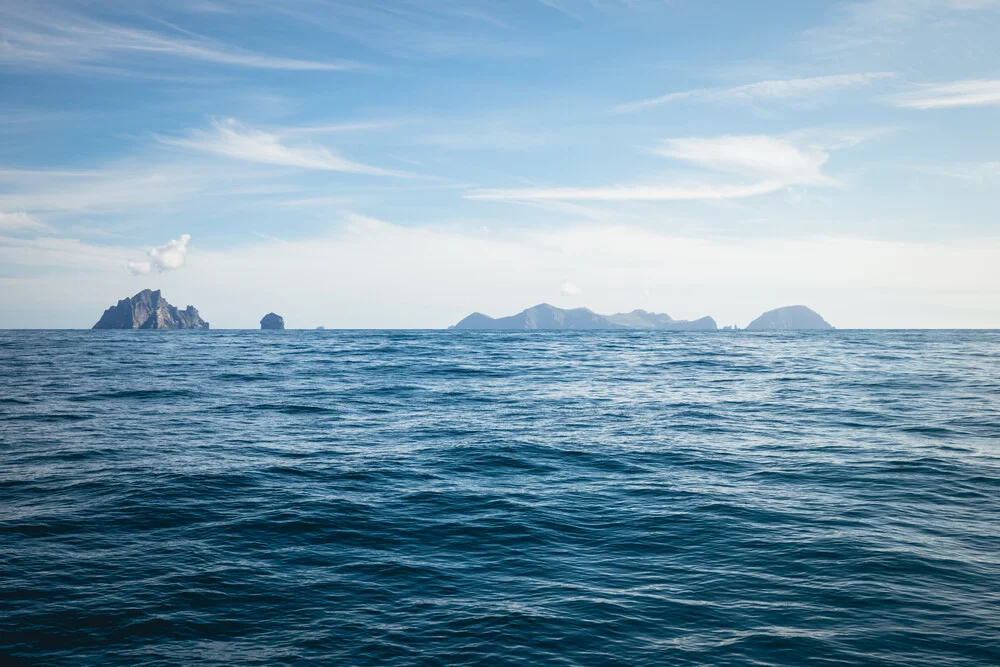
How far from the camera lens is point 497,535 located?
1502 cm

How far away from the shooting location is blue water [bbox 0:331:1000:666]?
10.2 meters

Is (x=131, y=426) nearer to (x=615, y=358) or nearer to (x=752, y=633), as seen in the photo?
(x=752, y=633)

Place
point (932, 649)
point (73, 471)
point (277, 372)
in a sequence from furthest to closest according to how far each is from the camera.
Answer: point (277, 372) → point (73, 471) → point (932, 649)

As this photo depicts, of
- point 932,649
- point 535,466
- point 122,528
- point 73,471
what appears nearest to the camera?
point 932,649

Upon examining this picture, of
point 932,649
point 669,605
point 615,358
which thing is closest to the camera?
point 932,649

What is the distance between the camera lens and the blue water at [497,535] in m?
10.2

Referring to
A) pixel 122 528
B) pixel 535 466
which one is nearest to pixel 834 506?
pixel 535 466

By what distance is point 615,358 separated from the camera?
7012 cm

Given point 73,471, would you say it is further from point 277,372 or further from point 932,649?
point 277,372

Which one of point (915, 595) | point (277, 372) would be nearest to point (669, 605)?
point (915, 595)

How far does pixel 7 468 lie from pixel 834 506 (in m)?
26.1

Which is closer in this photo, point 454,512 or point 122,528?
point 122,528

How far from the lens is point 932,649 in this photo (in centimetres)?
988

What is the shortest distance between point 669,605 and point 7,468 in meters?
21.6
